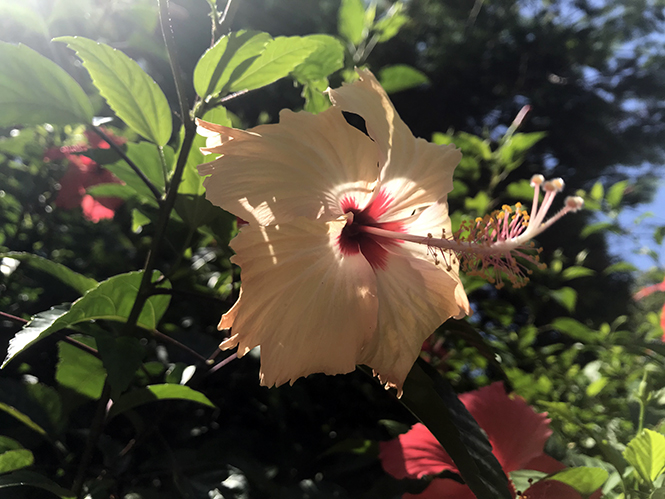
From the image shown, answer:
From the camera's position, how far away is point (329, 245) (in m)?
0.58

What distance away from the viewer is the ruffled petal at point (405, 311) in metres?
0.54

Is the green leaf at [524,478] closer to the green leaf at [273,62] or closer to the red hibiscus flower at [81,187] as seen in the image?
the green leaf at [273,62]

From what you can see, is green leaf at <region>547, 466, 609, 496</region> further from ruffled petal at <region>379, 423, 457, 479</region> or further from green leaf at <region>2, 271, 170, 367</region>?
green leaf at <region>2, 271, 170, 367</region>

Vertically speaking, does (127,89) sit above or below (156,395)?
above

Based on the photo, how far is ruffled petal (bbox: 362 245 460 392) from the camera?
1.79 ft

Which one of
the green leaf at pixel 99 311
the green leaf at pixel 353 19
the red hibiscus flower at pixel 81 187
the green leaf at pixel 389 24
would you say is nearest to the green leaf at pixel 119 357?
the green leaf at pixel 99 311

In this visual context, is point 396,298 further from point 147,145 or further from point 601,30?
point 601,30

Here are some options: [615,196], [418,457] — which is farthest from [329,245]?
[615,196]

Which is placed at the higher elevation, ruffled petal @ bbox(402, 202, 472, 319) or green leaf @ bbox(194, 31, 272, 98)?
green leaf @ bbox(194, 31, 272, 98)

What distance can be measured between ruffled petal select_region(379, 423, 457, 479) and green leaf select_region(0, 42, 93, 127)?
69 cm

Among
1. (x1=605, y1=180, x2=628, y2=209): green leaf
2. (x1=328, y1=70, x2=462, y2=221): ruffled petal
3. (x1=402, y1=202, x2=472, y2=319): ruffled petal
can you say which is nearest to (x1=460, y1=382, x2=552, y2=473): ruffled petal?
(x1=402, y1=202, x2=472, y2=319): ruffled petal

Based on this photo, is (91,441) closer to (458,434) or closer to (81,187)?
(458,434)

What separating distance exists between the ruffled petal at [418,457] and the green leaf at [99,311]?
44 centimetres

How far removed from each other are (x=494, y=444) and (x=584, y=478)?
169 millimetres
